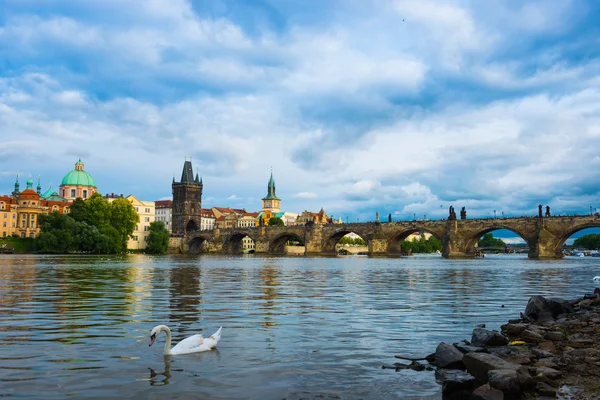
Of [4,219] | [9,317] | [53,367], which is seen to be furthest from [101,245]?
[53,367]

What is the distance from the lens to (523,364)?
25.2ft

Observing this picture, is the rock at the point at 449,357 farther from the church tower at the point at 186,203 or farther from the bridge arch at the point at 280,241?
the church tower at the point at 186,203

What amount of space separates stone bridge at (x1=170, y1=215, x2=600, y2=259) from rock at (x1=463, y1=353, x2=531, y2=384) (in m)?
74.8

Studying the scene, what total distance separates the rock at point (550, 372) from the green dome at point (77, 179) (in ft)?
529

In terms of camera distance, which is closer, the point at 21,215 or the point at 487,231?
the point at 487,231

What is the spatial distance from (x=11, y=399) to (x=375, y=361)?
16.2 feet

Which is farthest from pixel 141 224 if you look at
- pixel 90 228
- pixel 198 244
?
pixel 90 228

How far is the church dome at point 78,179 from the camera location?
15512 cm

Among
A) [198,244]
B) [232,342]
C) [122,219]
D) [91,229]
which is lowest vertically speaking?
[232,342]

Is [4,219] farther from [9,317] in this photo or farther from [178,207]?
[9,317]

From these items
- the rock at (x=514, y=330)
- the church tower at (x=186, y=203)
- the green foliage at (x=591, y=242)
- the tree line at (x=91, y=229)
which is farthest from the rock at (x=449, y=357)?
the green foliage at (x=591, y=242)

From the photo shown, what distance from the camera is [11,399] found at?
6277 millimetres

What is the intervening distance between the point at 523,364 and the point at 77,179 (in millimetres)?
161482

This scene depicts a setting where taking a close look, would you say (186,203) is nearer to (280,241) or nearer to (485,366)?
(280,241)
